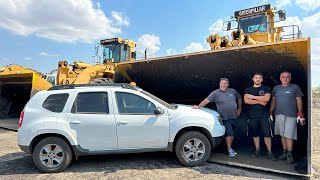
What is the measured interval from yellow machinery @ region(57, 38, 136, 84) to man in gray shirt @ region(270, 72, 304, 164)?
6.73 m

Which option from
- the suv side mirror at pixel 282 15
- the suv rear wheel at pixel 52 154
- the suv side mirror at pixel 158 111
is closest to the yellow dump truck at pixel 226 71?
the suv side mirror at pixel 282 15

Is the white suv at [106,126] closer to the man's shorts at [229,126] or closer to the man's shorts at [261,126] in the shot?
the man's shorts at [229,126]

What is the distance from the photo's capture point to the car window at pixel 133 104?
5.90 metres

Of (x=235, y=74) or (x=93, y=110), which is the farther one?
(x=235, y=74)

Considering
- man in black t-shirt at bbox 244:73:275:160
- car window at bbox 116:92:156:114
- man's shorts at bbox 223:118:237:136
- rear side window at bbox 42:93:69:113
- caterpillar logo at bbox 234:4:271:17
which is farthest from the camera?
caterpillar logo at bbox 234:4:271:17

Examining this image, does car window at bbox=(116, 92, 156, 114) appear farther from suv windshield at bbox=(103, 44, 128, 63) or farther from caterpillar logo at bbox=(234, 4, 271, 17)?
suv windshield at bbox=(103, 44, 128, 63)

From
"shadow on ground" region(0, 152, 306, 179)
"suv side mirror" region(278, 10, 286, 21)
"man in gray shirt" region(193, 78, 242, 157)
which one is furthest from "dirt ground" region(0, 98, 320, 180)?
"suv side mirror" region(278, 10, 286, 21)

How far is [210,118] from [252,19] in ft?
27.5

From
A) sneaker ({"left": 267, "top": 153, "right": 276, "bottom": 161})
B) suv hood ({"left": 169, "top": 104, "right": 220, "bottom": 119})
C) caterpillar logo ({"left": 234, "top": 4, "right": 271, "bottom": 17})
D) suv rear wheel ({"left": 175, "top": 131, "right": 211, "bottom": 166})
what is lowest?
sneaker ({"left": 267, "top": 153, "right": 276, "bottom": 161})

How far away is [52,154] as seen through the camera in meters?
5.68

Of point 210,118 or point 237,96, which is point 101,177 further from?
point 237,96

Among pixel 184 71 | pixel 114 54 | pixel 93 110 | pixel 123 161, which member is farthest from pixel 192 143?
pixel 114 54

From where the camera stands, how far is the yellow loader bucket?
11.0 metres

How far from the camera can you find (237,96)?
6734 millimetres
